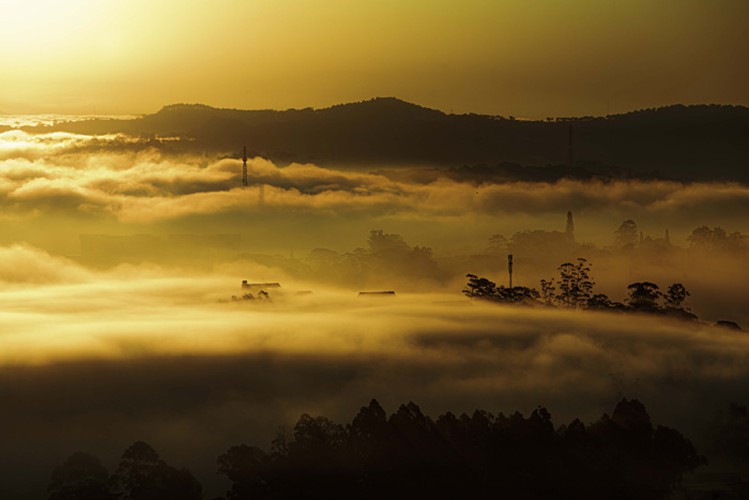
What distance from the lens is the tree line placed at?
11331 cm

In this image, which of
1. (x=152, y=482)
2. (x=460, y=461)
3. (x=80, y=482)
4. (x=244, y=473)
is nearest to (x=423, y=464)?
(x=460, y=461)

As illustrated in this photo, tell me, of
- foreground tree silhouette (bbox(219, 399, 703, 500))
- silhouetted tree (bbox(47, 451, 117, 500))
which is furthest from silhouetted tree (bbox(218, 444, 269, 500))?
silhouetted tree (bbox(47, 451, 117, 500))

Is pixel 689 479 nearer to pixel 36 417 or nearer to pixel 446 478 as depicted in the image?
pixel 446 478

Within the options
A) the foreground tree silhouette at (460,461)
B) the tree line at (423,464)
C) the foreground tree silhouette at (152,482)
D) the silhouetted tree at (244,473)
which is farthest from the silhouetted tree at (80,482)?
the foreground tree silhouette at (460,461)

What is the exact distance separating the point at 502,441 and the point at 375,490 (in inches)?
543

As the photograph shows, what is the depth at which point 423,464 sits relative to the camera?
386ft

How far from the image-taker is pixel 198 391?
17888cm

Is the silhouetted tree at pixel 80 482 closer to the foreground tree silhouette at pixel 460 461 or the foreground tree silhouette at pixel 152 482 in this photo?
the foreground tree silhouette at pixel 152 482

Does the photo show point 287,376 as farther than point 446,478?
Yes

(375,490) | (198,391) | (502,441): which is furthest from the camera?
(198,391)

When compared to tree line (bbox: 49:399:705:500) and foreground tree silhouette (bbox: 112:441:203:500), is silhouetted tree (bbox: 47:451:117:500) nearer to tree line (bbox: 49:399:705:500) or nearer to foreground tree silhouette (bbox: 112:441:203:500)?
tree line (bbox: 49:399:705:500)

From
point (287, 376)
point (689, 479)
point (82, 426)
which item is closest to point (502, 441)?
point (689, 479)

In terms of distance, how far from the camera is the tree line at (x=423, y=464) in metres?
113

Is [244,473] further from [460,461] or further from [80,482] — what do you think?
[460,461]
